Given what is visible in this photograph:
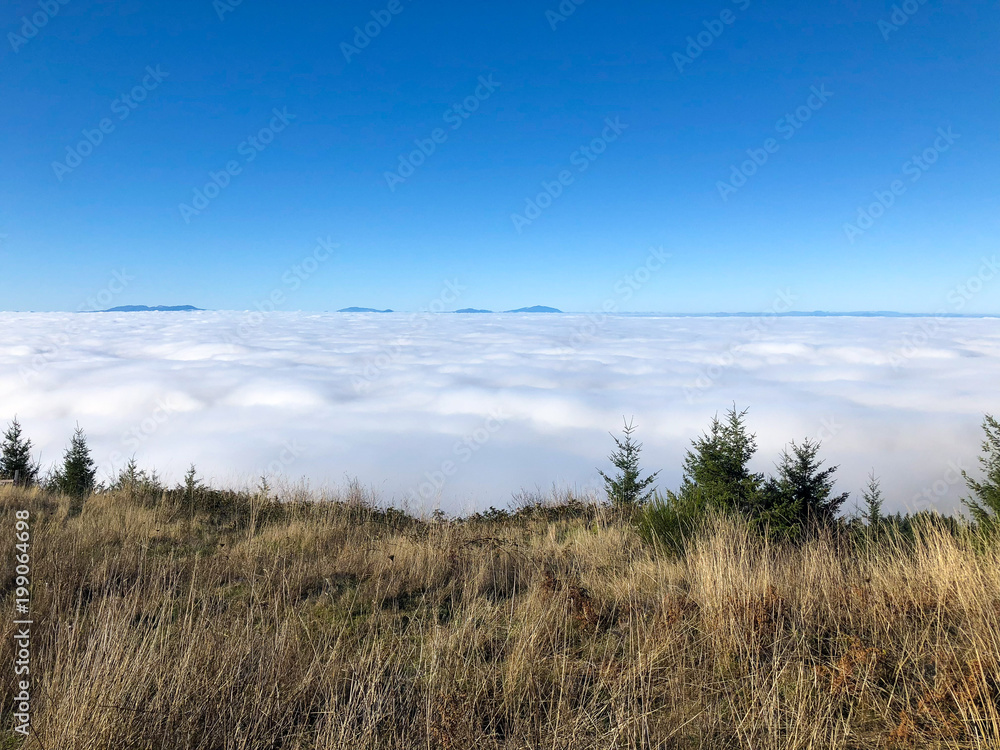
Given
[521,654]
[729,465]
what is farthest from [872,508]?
[521,654]

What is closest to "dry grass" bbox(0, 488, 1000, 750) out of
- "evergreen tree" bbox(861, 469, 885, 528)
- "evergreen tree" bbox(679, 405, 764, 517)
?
"evergreen tree" bbox(861, 469, 885, 528)

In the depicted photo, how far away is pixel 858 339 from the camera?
6890 inches

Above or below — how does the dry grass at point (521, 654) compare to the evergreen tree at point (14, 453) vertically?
above

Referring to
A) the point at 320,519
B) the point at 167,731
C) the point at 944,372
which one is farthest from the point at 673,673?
the point at 944,372

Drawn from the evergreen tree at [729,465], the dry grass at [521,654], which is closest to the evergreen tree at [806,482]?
the evergreen tree at [729,465]

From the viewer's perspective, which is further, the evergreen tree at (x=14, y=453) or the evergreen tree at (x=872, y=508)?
the evergreen tree at (x=14, y=453)

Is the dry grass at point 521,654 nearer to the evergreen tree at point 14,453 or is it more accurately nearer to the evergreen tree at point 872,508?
the evergreen tree at point 872,508

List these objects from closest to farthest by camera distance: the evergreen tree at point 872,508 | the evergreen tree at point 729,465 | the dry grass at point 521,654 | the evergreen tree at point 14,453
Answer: the dry grass at point 521,654, the evergreen tree at point 872,508, the evergreen tree at point 729,465, the evergreen tree at point 14,453

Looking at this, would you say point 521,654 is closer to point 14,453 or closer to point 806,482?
point 806,482

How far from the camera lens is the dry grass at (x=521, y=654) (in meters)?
2.31

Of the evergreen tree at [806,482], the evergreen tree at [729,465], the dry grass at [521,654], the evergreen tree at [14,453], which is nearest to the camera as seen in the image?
the dry grass at [521,654]

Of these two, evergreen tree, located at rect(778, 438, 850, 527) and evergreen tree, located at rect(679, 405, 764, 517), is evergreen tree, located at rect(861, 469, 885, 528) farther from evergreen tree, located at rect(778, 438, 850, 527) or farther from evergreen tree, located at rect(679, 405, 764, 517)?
evergreen tree, located at rect(679, 405, 764, 517)

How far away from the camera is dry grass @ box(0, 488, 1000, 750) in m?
2.31

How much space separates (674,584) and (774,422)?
320 feet
